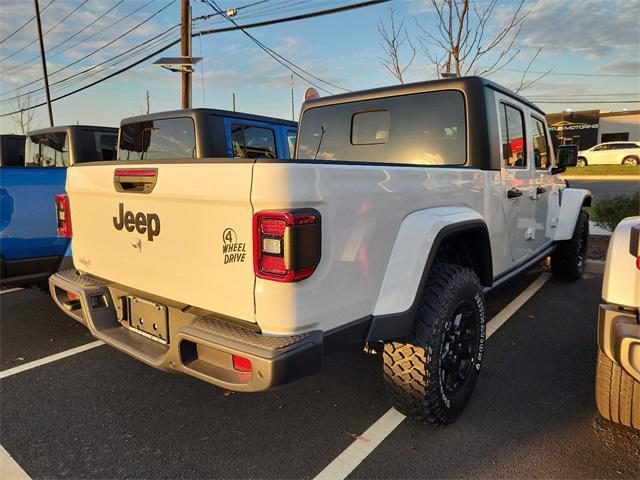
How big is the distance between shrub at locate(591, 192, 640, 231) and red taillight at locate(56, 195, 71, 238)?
8.12m

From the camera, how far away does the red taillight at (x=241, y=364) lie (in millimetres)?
1920

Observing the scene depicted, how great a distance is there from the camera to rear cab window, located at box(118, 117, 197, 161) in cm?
492

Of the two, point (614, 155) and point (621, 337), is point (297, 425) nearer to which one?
point (621, 337)

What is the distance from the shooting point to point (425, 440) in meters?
2.50

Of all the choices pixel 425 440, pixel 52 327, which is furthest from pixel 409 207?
pixel 52 327

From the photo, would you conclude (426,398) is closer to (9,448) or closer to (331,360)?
(331,360)

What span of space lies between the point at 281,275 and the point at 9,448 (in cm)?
192

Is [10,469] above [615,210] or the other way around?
the other way around

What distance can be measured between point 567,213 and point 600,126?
153ft

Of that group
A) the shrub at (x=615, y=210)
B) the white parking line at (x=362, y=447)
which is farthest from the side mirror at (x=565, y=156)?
the shrub at (x=615, y=210)

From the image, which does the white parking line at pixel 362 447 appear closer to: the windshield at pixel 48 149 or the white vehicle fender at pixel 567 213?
the white vehicle fender at pixel 567 213

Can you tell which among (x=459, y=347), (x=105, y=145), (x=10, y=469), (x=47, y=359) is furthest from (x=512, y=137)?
(x=105, y=145)

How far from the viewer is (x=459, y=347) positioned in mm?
2805

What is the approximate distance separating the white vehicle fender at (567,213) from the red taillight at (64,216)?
14.9ft
